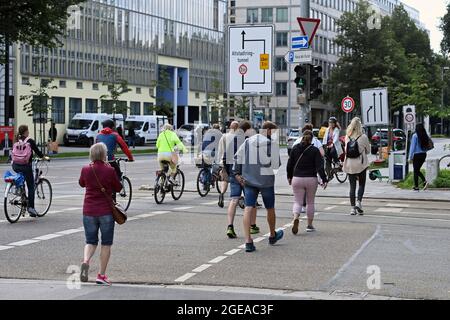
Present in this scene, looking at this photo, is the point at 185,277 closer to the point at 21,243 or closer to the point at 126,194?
the point at 21,243

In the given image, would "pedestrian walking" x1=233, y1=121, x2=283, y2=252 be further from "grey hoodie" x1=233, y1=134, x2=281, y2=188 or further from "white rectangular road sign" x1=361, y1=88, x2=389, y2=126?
"white rectangular road sign" x1=361, y1=88, x2=389, y2=126

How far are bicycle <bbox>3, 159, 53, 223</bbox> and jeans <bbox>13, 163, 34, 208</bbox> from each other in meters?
0.10

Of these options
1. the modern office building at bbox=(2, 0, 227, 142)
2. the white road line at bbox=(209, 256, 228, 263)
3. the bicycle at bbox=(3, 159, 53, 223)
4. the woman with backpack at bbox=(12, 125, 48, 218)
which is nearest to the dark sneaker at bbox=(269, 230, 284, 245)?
the white road line at bbox=(209, 256, 228, 263)

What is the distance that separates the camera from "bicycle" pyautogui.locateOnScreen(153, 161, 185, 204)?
18938 millimetres

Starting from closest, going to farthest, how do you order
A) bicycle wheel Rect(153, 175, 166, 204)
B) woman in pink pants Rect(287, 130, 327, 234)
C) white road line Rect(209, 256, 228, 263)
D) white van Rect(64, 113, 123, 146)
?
white road line Rect(209, 256, 228, 263) < woman in pink pants Rect(287, 130, 327, 234) < bicycle wheel Rect(153, 175, 166, 204) < white van Rect(64, 113, 123, 146)

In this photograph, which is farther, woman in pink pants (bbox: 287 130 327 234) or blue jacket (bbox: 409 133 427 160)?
blue jacket (bbox: 409 133 427 160)

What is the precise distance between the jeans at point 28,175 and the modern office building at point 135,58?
44391 millimetres

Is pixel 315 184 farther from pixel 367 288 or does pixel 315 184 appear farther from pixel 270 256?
pixel 367 288

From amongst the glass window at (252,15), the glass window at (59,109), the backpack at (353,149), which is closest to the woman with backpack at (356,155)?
the backpack at (353,149)

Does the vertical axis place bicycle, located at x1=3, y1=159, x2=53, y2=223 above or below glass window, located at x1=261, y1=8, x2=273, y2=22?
below

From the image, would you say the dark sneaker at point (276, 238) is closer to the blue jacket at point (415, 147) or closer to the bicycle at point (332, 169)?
the blue jacket at point (415, 147)

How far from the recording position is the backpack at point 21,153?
1537 centimetres

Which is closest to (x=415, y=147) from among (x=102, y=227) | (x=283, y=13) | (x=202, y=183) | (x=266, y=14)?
(x=202, y=183)

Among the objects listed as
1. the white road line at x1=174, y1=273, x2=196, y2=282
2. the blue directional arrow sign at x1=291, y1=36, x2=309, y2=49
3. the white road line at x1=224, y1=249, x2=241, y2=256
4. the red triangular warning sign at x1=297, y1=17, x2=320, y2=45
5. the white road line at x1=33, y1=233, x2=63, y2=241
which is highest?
the red triangular warning sign at x1=297, y1=17, x2=320, y2=45
